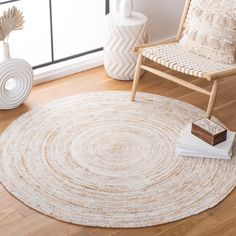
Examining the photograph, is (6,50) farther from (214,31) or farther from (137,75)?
(214,31)

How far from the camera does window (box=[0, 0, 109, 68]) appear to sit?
3564 mm

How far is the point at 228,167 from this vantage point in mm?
2793

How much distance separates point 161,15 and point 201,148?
1445mm

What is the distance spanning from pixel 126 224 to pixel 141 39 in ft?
4.71

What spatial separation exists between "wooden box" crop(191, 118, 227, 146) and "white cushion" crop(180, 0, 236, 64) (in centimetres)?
46

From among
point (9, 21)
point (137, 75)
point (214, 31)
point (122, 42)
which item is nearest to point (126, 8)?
point (122, 42)

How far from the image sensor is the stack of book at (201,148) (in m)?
2.81

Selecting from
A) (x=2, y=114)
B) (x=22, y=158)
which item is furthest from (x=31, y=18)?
(x=22, y=158)

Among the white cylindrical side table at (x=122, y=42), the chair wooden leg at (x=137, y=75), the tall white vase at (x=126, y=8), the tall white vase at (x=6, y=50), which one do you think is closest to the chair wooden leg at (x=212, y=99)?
the chair wooden leg at (x=137, y=75)

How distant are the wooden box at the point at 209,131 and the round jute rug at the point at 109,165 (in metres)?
0.11

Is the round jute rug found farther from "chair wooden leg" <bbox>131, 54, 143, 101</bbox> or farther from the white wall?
the white wall

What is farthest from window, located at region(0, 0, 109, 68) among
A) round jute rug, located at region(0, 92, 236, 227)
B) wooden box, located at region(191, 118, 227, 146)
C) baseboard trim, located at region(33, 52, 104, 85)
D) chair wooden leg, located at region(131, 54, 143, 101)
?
wooden box, located at region(191, 118, 227, 146)

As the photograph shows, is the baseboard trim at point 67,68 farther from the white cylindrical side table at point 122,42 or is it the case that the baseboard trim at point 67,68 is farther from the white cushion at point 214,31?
the white cushion at point 214,31

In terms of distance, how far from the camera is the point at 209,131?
2.80 metres
